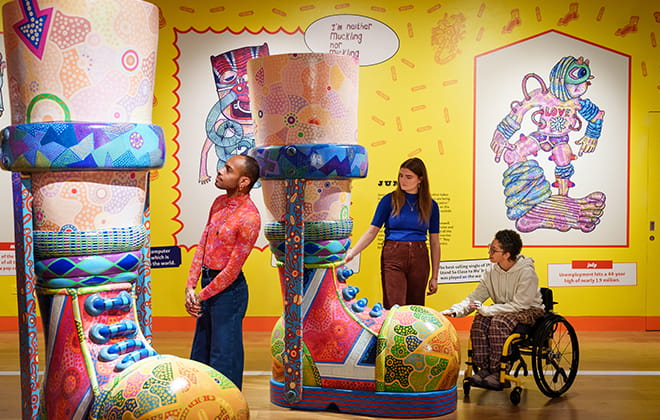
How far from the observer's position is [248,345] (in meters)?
5.68

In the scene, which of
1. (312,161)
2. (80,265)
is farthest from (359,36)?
(80,265)

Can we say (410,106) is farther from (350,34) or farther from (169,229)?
(169,229)

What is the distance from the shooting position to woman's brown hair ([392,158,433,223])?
14.6 feet

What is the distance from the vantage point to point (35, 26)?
2.09m

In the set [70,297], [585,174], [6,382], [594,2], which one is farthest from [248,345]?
Result: [594,2]

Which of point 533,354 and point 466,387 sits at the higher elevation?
point 533,354

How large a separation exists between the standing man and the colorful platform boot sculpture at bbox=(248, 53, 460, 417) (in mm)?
179

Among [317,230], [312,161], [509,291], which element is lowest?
[509,291]

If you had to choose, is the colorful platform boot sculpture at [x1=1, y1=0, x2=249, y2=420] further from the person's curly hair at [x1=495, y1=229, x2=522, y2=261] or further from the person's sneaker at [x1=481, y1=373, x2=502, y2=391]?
the person's curly hair at [x1=495, y1=229, x2=522, y2=261]

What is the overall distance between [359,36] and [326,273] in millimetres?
2950

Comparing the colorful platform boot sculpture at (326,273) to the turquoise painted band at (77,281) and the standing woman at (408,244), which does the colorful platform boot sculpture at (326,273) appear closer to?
the standing woman at (408,244)

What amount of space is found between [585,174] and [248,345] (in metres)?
3.16

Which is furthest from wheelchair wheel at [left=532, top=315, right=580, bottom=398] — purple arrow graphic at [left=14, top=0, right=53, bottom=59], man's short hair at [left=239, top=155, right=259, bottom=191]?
purple arrow graphic at [left=14, top=0, right=53, bottom=59]

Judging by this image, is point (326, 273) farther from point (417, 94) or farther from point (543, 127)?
point (543, 127)
